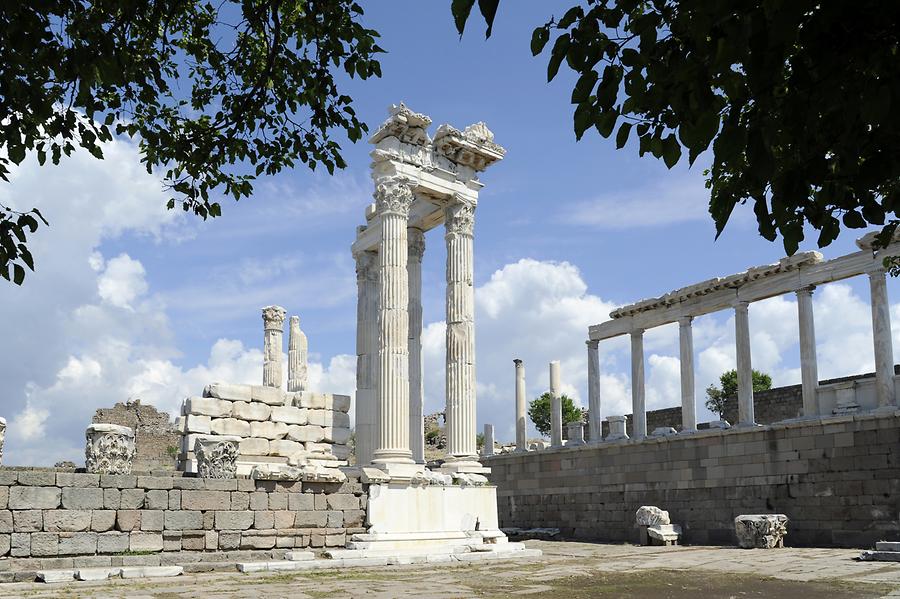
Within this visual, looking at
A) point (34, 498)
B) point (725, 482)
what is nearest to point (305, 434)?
point (34, 498)

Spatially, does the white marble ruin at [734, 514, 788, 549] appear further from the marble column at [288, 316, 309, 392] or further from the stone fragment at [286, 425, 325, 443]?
the marble column at [288, 316, 309, 392]

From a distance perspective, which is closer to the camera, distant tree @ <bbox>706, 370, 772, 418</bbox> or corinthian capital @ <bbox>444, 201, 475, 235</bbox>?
corinthian capital @ <bbox>444, 201, 475, 235</bbox>

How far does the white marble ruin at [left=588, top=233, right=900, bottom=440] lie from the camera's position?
22.5 meters

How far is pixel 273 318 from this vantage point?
2934 centimetres

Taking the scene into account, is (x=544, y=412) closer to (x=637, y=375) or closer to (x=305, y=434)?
(x=637, y=375)

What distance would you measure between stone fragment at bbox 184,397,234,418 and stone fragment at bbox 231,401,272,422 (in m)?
0.18

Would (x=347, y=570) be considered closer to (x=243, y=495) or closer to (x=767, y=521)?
(x=243, y=495)

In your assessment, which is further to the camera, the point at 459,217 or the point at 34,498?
the point at 459,217

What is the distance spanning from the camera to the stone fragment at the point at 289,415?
1958 cm

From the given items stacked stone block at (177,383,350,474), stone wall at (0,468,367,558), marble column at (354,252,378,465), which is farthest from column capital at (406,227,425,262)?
stone wall at (0,468,367,558)

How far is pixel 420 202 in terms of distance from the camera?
22875 millimetres

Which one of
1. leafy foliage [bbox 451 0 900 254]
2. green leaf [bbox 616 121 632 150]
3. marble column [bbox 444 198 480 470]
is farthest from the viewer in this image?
marble column [bbox 444 198 480 470]

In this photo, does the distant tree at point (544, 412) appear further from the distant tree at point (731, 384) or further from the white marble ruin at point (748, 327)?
the white marble ruin at point (748, 327)

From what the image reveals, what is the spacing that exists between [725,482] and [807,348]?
14.4 feet
